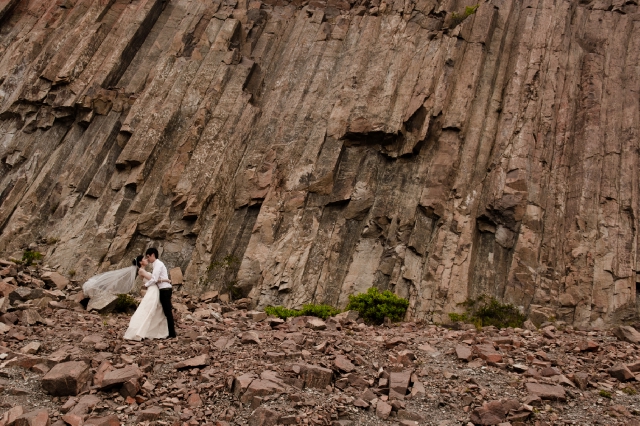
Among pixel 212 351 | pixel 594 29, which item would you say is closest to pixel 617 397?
pixel 212 351

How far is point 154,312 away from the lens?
1113 cm

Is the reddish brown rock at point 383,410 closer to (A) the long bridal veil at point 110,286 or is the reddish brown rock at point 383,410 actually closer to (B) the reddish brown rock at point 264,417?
(B) the reddish brown rock at point 264,417

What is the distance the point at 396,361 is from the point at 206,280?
31.8 ft

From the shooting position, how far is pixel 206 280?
17906 millimetres

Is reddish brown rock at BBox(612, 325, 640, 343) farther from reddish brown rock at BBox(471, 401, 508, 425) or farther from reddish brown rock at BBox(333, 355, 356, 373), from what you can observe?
reddish brown rock at BBox(333, 355, 356, 373)

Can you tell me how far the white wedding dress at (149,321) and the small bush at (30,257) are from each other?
375 inches

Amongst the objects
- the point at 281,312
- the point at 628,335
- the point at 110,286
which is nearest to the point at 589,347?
the point at 628,335

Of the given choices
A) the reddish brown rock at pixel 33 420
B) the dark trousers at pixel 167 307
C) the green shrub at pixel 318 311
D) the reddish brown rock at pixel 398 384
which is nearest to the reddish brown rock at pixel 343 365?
the reddish brown rock at pixel 398 384

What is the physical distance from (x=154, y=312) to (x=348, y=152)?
10714 millimetres

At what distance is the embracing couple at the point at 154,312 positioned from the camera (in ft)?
35.7

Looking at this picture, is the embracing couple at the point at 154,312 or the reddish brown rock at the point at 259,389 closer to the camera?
the reddish brown rock at the point at 259,389

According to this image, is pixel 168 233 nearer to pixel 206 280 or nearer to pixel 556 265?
pixel 206 280

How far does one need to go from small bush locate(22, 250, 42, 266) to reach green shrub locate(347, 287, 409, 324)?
1139 cm

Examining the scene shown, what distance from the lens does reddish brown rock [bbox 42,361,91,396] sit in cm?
762
